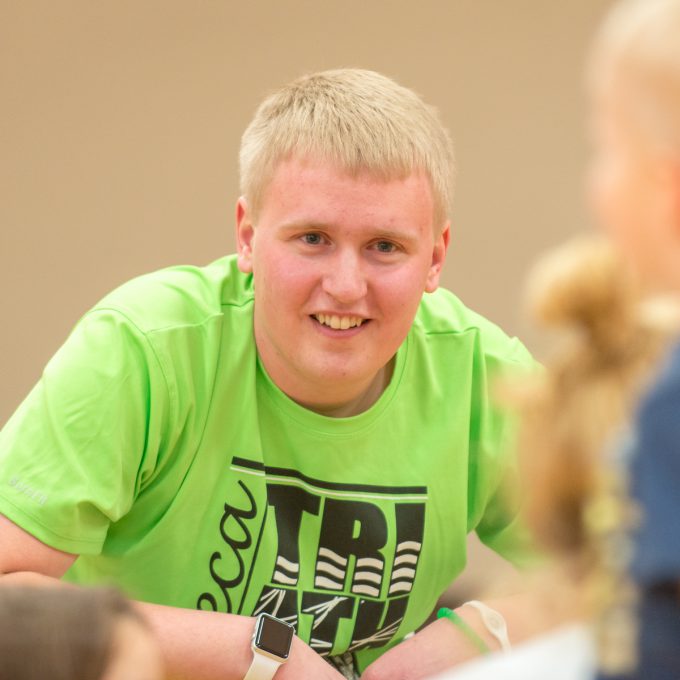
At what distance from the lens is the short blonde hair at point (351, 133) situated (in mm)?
1434

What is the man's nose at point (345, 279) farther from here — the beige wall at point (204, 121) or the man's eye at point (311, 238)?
the beige wall at point (204, 121)

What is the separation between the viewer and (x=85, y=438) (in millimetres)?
1410

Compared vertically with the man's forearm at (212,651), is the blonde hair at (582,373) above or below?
above

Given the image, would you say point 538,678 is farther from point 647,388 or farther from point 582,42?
point 582,42

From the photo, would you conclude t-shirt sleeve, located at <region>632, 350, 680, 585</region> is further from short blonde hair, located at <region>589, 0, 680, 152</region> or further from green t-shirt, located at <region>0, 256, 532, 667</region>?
green t-shirt, located at <region>0, 256, 532, 667</region>

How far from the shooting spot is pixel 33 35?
8.75 ft

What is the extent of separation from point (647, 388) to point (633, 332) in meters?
0.09

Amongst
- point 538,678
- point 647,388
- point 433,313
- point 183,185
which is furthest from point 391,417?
point 183,185

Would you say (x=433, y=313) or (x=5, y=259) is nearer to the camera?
(x=433, y=313)

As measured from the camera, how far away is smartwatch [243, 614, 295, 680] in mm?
1363

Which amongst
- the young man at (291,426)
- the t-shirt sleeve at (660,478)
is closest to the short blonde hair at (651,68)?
the t-shirt sleeve at (660,478)

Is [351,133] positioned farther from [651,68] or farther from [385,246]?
[651,68]

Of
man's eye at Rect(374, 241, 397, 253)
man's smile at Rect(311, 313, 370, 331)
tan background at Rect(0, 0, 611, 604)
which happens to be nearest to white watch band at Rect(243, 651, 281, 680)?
man's smile at Rect(311, 313, 370, 331)

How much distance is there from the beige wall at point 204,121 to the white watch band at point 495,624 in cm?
130
